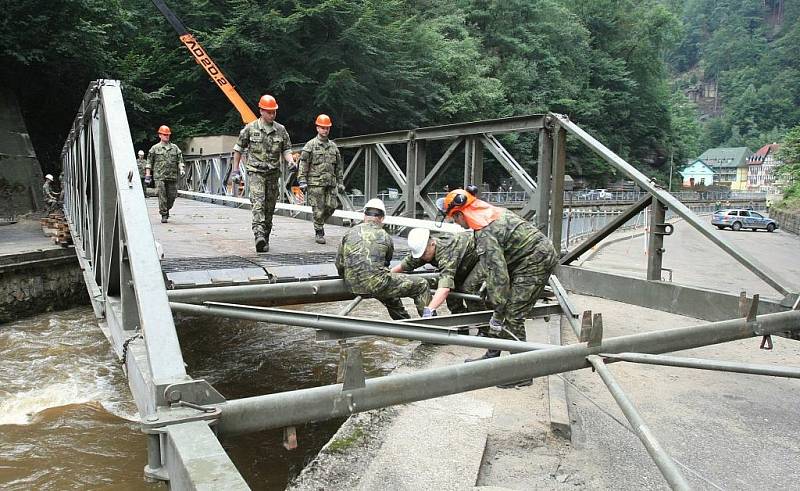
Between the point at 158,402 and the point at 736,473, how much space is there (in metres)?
3.62

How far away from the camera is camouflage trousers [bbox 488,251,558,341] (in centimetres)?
508

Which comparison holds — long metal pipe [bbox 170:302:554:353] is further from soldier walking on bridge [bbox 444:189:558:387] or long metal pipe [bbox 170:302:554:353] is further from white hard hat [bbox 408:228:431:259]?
white hard hat [bbox 408:228:431:259]

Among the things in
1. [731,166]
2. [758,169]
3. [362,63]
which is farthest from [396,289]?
[731,166]

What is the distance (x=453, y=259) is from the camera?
5445 millimetres

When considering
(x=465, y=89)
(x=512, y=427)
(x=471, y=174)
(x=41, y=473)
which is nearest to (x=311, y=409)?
(x=512, y=427)

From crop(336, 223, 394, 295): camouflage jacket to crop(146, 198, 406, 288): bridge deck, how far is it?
0.36 m

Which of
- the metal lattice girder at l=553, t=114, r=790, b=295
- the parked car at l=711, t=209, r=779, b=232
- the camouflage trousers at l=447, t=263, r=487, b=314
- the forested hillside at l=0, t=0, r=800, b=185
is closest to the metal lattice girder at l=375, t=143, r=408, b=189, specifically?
the camouflage trousers at l=447, t=263, r=487, b=314

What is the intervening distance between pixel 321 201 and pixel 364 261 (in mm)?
2743

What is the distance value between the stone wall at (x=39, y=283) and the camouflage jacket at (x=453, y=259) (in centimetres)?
661

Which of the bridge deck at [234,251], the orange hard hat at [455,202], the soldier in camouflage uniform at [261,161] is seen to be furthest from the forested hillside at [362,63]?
the orange hard hat at [455,202]

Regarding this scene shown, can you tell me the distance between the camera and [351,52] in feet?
96.7

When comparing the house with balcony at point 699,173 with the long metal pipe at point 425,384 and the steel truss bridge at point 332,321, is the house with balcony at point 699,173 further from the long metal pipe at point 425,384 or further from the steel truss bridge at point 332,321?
the long metal pipe at point 425,384

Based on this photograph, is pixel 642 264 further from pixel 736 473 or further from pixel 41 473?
pixel 41 473

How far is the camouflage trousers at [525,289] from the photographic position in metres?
5.08
